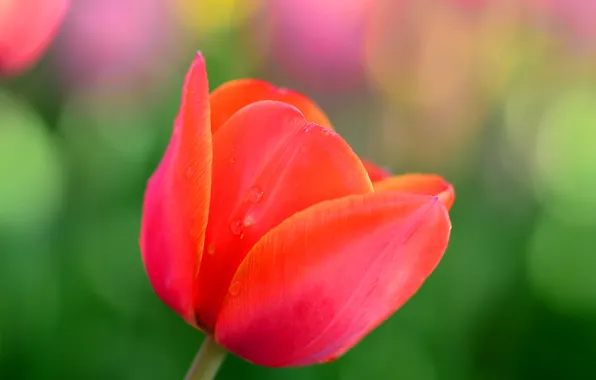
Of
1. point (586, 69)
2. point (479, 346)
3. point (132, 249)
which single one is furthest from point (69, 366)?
point (586, 69)

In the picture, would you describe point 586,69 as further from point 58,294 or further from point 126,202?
point 58,294

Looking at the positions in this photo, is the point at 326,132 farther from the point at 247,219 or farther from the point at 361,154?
the point at 361,154

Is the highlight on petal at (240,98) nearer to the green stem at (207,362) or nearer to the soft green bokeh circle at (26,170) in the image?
the green stem at (207,362)

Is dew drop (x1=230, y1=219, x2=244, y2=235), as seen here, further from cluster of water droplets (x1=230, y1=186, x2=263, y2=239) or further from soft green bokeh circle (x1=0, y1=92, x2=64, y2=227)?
soft green bokeh circle (x1=0, y1=92, x2=64, y2=227)

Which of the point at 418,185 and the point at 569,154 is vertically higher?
the point at 418,185

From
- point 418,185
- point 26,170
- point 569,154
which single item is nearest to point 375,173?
point 418,185

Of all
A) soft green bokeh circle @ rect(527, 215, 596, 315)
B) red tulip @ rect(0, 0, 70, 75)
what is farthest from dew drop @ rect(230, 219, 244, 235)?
soft green bokeh circle @ rect(527, 215, 596, 315)

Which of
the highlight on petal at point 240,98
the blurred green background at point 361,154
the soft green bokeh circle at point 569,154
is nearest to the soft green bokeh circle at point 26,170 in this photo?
the blurred green background at point 361,154
